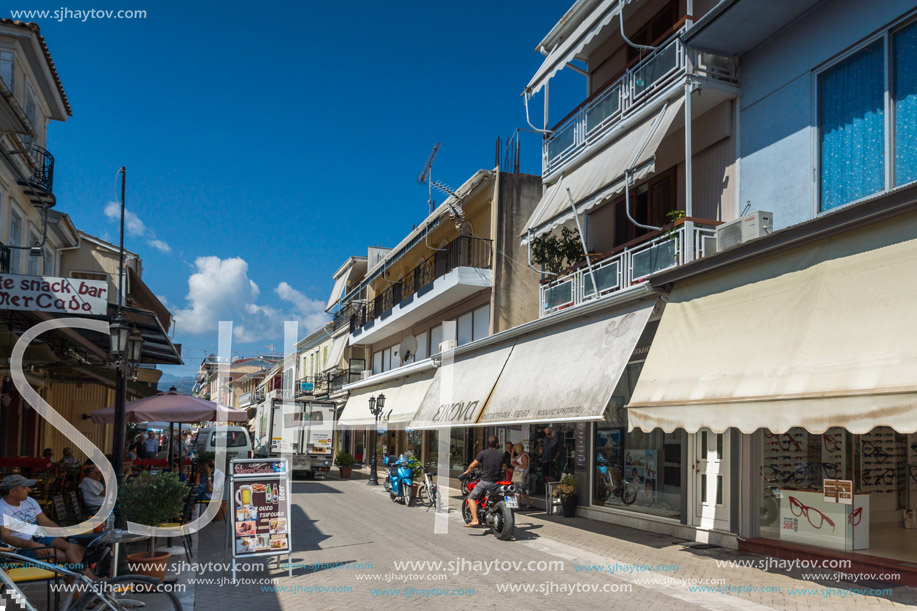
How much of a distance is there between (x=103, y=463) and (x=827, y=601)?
986 cm

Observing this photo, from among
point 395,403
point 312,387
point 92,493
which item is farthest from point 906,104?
point 312,387

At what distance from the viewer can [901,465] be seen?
40.2 ft

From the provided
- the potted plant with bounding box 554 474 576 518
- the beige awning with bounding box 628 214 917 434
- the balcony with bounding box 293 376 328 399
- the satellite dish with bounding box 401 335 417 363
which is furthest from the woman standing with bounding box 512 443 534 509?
the balcony with bounding box 293 376 328 399

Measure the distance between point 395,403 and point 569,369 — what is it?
1426 centimetres

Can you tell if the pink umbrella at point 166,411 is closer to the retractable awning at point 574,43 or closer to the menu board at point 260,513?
the menu board at point 260,513

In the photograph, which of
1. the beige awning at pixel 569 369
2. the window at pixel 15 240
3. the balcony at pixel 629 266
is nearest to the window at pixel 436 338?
the balcony at pixel 629 266

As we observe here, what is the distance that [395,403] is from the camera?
26281 millimetres

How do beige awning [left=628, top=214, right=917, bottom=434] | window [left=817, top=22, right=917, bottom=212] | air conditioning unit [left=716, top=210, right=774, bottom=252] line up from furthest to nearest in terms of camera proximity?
air conditioning unit [left=716, top=210, right=774, bottom=252] → window [left=817, top=22, right=917, bottom=212] → beige awning [left=628, top=214, right=917, bottom=434]

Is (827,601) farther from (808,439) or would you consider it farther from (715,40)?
(715,40)

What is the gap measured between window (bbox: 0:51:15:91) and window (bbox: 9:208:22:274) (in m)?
Answer: 2.96

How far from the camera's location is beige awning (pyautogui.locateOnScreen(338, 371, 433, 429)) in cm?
2416

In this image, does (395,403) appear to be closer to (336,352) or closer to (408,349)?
(408,349)

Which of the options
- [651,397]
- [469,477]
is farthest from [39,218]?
[651,397]

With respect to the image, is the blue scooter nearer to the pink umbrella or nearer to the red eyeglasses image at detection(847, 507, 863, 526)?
the pink umbrella
